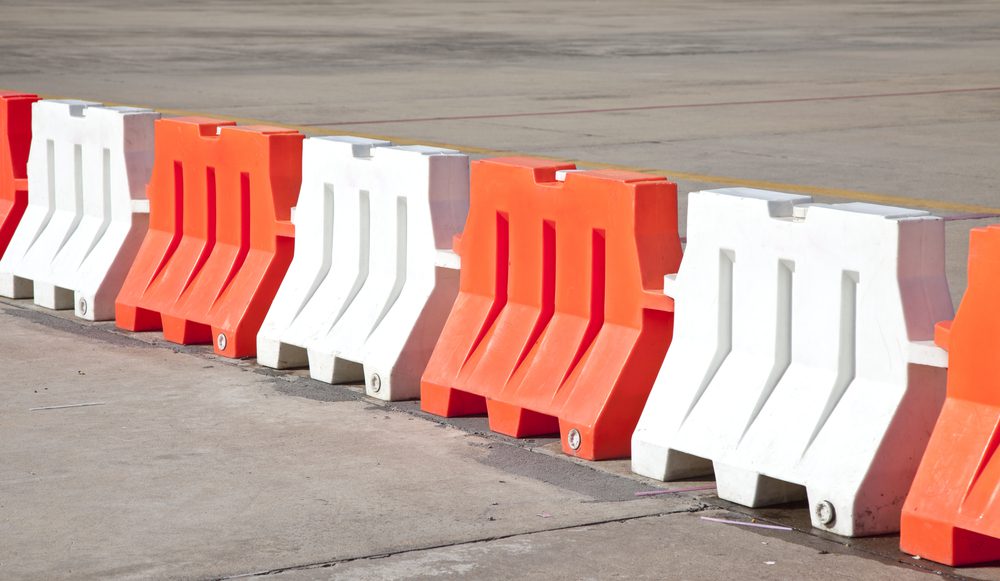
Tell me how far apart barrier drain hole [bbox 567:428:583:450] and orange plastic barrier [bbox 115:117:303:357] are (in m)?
2.04

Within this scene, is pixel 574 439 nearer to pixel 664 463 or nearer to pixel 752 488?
pixel 664 463

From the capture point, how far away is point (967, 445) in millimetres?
4902

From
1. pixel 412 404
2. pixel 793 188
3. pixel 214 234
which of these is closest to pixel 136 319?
pixel 214 234

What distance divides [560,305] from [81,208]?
3466mm

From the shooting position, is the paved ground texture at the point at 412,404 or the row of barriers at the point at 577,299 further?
the row of barriers at the point at 577,299

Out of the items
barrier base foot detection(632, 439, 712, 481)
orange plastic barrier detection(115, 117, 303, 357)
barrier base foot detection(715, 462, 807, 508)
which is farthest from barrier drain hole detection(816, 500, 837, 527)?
orange plastic barrier detection(115, 117, 303, 357)

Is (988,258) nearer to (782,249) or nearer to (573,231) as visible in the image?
(782,249)

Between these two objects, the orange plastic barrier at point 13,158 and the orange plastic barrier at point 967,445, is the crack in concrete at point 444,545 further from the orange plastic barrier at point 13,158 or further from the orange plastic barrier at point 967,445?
the orange plastic barrier at point 13,158

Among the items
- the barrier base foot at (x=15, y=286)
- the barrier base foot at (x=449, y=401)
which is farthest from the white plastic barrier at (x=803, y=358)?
the barrier base foot at (x=15, y=286)

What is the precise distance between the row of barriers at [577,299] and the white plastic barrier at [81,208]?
14mm

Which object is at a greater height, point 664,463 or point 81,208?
point 81,208

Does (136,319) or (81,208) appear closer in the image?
(136,319)

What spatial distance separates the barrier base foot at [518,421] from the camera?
625 centimetres

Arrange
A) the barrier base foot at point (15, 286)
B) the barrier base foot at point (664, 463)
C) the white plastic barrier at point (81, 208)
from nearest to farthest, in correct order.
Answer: the barrier base foot at point (664, 463) < the white plastic barrier at point (81, 208) < the barrier base foot at point (15, 286)
